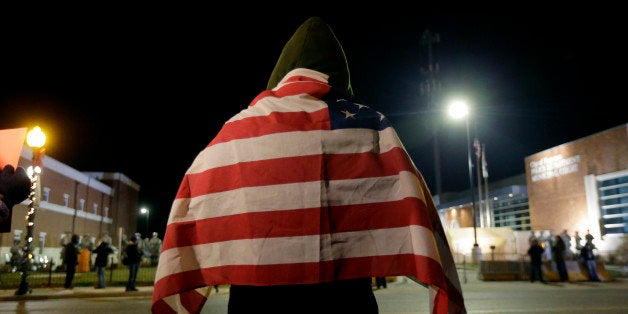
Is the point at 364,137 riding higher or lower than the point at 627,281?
higher

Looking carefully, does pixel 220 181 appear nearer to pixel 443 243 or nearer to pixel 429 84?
pixel 443 243

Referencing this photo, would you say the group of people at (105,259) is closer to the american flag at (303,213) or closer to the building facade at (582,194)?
the building facade at (582,194)

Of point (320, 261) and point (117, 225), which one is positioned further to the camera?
point (117, 225)

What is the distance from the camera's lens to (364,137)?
179 cm

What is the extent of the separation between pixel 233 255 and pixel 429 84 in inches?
2263

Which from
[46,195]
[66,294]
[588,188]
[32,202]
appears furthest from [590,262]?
[46,195]

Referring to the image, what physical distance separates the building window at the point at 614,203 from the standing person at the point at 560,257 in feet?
32.8

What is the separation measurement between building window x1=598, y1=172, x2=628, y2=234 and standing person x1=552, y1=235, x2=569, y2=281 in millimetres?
10001

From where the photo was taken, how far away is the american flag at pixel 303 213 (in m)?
1.65

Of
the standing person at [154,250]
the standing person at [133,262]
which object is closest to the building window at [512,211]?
the standing person at [154,250]

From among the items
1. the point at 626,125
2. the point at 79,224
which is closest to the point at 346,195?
the point at 626,125

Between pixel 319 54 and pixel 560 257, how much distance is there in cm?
2025

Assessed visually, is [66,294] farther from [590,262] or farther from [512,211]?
[512,211]

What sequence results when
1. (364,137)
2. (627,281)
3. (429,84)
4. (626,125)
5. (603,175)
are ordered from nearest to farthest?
(364,137) < (627,281) < (626,125) < (603,175) < (429,84)
